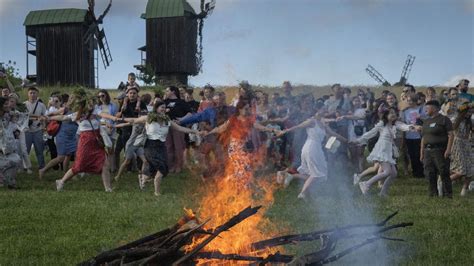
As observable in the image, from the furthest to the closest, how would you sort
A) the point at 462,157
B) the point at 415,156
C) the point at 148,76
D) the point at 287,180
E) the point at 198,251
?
the point at 148,76
the point at 415,156
the point at 462,157
the point at 287,180
the point at 198,251

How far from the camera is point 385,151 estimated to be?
12.6 meters

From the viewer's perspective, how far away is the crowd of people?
11.9 m

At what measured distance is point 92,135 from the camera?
12672mm

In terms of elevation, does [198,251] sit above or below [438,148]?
below

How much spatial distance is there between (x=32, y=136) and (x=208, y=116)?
21.4ft

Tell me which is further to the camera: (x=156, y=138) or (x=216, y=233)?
(x=156, y=138)

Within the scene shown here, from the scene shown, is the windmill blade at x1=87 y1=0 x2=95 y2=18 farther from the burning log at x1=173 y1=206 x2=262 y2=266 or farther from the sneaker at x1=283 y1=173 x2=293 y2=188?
the burning log at x1=173 y1=206 x2=262 y2=266

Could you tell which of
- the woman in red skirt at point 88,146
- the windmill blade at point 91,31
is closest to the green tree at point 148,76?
the windmill blade at point 91,31

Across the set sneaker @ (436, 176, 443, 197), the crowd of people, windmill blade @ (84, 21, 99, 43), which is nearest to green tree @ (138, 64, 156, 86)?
windmill blade @ (84, 21, 99, 43)

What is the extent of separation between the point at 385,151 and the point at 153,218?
542 centimetres

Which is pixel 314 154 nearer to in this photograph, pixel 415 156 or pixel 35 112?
pixel 415 156

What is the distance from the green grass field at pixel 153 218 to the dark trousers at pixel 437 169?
1.08ft

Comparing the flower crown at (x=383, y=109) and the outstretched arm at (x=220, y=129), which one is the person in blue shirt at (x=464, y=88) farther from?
the outstretched arm at (x=220, y=129)

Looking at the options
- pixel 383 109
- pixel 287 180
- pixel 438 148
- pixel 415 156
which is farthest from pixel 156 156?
pixel 415 156
